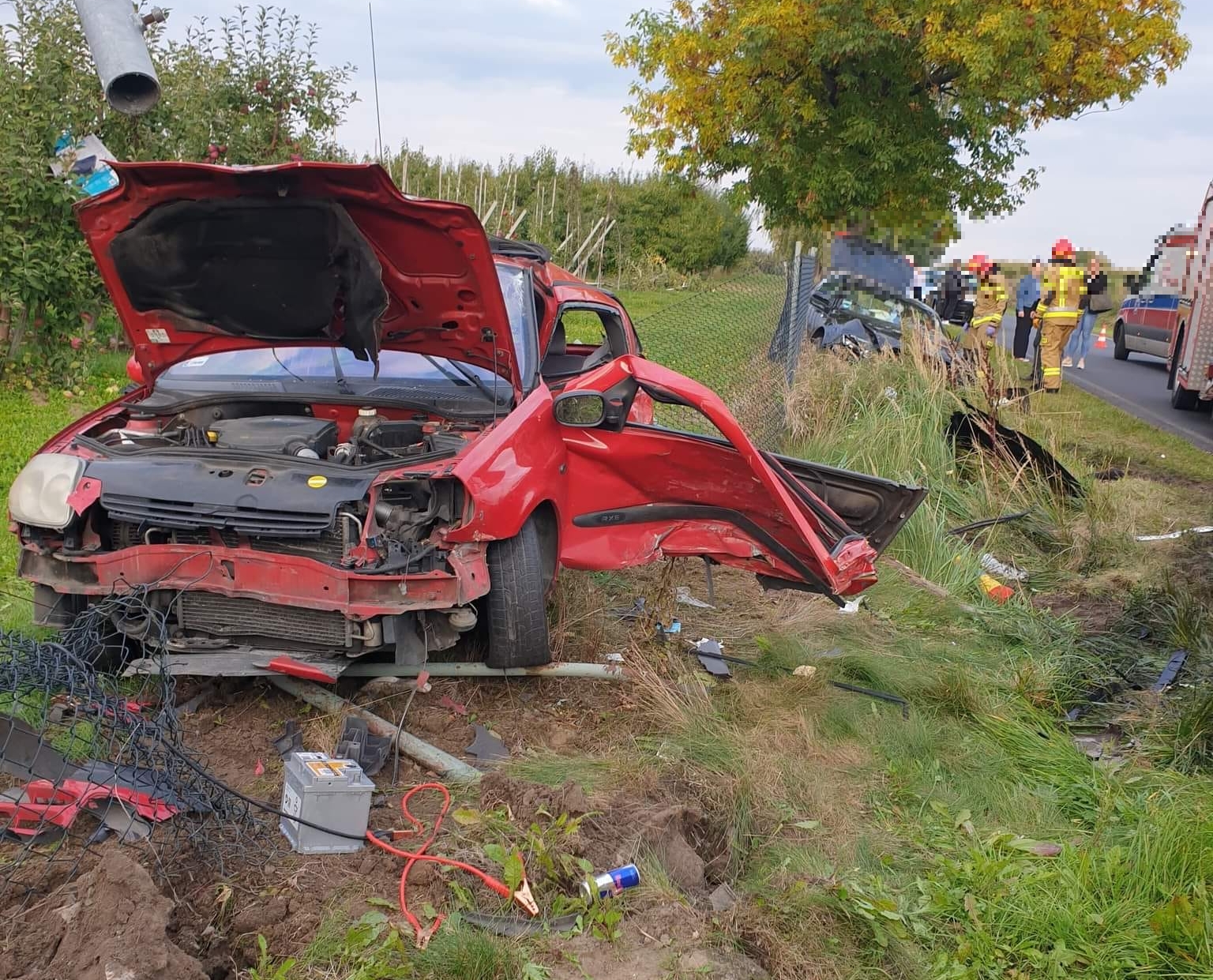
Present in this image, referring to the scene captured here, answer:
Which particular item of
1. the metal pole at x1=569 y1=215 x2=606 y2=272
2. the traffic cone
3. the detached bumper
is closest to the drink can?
the detached bumper

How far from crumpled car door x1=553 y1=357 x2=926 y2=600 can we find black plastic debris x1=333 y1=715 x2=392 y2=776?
129 centimetres

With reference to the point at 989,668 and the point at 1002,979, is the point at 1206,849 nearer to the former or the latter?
the point at 1002,979

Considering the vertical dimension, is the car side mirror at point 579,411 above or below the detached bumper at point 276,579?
above

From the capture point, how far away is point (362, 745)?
393 cm

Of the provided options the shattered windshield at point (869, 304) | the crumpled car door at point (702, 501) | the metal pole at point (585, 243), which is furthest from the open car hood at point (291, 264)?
the metal pole at point (585, 243)

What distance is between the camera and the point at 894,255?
49.6ft

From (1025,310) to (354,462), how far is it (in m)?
14.1

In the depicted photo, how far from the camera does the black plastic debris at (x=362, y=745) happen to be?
388cm

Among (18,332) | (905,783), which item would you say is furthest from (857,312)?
(905,783)

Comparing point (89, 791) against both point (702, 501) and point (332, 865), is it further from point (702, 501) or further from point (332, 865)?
point (702, 501)

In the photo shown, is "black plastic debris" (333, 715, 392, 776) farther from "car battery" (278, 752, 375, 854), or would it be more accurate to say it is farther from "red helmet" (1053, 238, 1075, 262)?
"red helmet" (1053, 238, 1075, 262)

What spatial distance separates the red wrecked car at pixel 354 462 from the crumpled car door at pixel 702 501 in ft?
0.04

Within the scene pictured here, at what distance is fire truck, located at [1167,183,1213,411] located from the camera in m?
12.7

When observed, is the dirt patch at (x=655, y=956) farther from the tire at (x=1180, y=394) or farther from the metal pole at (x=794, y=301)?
the tire at (x=1180, y=394)
